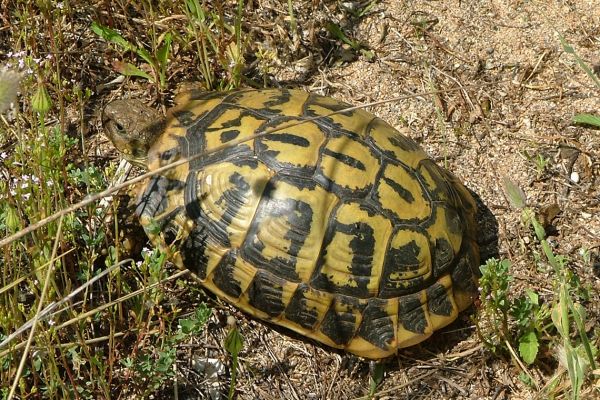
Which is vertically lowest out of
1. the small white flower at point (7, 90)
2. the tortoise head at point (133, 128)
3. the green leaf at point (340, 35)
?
the tortoise head at point (133, 128)

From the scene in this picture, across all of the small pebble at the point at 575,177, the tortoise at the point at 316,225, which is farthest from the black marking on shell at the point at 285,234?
the small pebble at the point at 575,177

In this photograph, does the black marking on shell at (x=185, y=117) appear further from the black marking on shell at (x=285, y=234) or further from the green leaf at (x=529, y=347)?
the green leaf at (x=529, y=347)

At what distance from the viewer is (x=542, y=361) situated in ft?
10.6

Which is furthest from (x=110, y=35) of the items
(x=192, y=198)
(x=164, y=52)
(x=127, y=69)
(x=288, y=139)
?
(x=288, y=139)

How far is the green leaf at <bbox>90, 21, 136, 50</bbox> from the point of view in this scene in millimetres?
3857

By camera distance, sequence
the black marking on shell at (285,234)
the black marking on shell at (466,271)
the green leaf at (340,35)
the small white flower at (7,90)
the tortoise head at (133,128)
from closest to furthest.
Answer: the small white flower at (7,90), the black marking on shell at (285,234), the black marking on shell at (466,271), the tortoise head at (133,128), the green leaf at (340,35)

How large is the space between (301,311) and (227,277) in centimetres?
33

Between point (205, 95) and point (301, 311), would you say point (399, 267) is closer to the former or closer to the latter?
point (301, 311)

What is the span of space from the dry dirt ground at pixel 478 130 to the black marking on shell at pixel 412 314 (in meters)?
0.22

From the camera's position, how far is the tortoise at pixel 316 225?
2.97 meters

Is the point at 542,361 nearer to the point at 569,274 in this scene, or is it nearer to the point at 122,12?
the point at 569,274

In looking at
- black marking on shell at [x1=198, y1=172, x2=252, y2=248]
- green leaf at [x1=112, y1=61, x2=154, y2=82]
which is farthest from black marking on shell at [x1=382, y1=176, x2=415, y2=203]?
green leaf at [x1=112, y1=61, x2=154, y2=82]

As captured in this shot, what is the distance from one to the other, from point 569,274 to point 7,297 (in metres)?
2.08

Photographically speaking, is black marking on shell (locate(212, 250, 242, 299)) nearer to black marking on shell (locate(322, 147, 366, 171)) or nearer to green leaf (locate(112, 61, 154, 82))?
black marking on shell (locate(322, 147, 366, 171))
